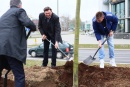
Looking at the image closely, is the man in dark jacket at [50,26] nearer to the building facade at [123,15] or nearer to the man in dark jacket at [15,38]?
the man in dark jacket at [15,38]

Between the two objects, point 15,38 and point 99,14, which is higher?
point 99,14

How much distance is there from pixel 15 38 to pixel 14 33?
0.27 feet

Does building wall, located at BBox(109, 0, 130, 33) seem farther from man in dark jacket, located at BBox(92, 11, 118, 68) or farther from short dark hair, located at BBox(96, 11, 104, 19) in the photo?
short dark hair, located at BBox(96, 11, 104, 19)

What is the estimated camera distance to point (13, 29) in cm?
486

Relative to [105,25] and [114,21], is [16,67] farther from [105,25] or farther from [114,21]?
[114,21]

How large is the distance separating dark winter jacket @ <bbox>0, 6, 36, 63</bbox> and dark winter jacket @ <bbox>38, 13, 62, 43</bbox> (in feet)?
8.42

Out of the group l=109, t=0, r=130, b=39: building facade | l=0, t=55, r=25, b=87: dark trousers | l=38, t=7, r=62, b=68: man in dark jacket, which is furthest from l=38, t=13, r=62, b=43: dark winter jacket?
l=109, t=0, r=130, b=39: building facade

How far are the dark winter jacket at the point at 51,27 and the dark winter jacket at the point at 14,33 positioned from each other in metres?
2.57

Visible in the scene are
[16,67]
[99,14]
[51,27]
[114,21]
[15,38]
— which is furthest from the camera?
[51,27]

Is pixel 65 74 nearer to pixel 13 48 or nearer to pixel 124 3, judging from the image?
pixel 13 48

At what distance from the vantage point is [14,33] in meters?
4.83

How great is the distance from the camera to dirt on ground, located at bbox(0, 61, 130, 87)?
5.90 meters

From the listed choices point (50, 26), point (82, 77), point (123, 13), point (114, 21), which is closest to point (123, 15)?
point (123, 13)

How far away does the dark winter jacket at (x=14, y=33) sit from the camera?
4777 mm
